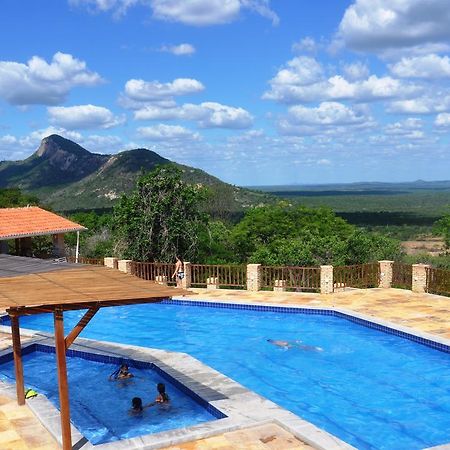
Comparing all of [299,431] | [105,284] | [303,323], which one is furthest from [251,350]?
[105,284]

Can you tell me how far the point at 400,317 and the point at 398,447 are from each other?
294 inches

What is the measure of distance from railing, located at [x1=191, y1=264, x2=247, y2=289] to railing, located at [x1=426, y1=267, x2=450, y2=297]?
23.1ft

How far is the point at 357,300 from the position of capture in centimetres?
1953

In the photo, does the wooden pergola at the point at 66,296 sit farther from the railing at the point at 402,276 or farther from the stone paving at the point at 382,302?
the railing at the point at 402,276

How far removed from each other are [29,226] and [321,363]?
698 inches

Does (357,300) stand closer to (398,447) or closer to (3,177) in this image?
(398,447)

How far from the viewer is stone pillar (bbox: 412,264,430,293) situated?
2011cm

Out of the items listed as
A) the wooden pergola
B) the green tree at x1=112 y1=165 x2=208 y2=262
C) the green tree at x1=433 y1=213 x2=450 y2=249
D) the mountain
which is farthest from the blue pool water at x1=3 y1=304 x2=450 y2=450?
the mountain

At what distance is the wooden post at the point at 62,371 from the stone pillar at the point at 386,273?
1557cm

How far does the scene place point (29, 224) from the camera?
27125 millimetres

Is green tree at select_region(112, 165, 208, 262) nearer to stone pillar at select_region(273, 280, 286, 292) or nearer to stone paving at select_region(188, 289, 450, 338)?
stone paving at select_region(188, 289, 450, 338)

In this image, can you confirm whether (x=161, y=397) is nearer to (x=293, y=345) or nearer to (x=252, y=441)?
(x=252, y=441)

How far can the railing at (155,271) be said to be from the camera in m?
23.0

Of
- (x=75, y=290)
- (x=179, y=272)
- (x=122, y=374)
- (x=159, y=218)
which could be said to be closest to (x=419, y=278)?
(x=179, y=272)
